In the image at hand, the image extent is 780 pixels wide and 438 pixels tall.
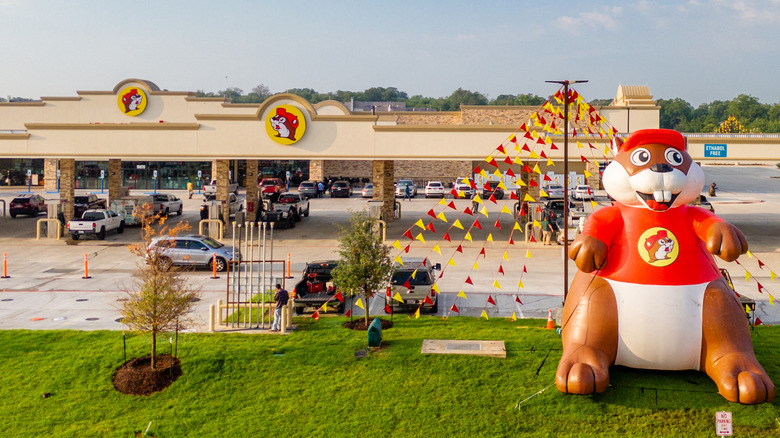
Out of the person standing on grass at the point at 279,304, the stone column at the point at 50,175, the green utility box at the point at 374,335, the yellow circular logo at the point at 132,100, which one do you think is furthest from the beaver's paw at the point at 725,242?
the stone column at the point at 50,175

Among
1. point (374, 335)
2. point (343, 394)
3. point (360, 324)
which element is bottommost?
point (343, 394)

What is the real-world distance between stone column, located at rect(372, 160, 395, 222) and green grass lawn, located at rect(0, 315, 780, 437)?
2193cm

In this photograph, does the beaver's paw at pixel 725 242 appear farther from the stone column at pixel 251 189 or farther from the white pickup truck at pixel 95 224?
the stone column at pixel 251 189

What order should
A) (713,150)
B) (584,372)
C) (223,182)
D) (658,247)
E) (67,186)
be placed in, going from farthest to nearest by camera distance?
(223,182), (67,186), (713,150), (658,247), (584,372)

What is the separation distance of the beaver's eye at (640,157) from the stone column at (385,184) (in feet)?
85.3

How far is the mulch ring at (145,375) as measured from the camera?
1532cm

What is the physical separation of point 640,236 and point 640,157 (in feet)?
4.74

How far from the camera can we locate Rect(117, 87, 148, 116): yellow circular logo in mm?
55875

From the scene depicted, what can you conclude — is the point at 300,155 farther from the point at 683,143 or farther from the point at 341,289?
the point at 683,143

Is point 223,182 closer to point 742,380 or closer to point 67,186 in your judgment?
point 67,186

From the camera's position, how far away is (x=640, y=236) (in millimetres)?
13242

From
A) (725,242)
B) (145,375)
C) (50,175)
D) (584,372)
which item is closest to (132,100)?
(50,175)

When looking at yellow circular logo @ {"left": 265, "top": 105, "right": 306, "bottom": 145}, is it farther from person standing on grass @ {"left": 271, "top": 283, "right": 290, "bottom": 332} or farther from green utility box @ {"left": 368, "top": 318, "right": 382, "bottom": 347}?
Answer: green utility box @ {"left": 368, "top": 318, "right": 382, "bottom": 347}

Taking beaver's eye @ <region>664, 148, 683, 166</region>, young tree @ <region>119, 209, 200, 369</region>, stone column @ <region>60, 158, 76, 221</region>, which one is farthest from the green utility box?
stone column @ <region>60, 158, 76, 221</region>
